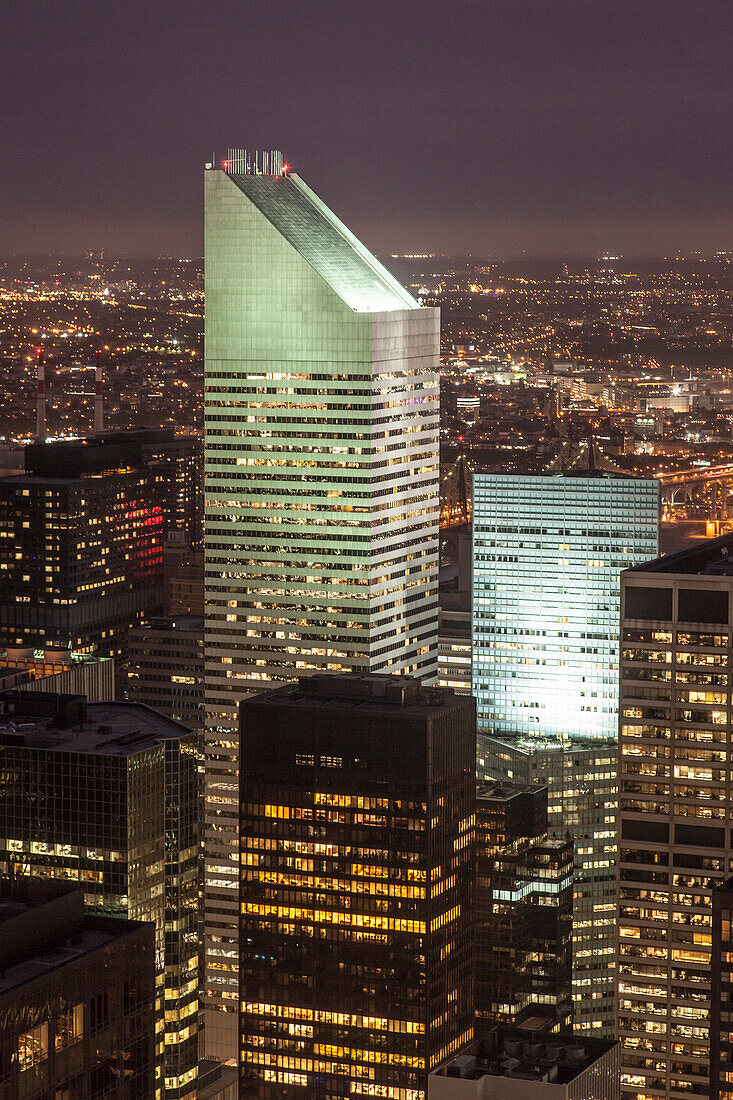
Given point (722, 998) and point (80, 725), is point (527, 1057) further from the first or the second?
point (80, 725)

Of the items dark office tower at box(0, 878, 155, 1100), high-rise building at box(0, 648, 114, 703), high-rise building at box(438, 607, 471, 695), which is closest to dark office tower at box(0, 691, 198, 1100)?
dark office tower at box(0, 878, 155, 1100)

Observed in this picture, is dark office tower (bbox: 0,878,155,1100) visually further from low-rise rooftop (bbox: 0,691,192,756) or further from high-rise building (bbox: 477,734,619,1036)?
high-rise building (bbox: 477,734,619,1036)

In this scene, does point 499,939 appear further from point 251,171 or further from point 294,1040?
point 251,171

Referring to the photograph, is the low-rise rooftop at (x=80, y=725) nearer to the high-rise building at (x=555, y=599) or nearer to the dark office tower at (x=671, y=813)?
the dark office tower at (x=671, y=813)

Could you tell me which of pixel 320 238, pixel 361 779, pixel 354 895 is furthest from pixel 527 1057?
pixel 320 238

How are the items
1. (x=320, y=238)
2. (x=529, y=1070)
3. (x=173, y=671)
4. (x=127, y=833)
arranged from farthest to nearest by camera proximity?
(x=173, y=671) → (x=320, y=238) → (x=127, y=833) → (x=529, y=1070)

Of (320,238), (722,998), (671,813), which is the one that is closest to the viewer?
(722,998)

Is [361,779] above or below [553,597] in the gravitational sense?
below

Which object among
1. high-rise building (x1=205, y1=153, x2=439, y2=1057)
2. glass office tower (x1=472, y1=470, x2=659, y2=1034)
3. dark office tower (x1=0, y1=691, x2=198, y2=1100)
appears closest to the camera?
dark office tower (x1=0, y1=691, x2=198, y2=1100)
